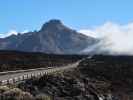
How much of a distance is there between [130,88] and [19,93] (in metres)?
57.8

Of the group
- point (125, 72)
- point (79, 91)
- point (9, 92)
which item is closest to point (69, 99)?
point (79, 91)

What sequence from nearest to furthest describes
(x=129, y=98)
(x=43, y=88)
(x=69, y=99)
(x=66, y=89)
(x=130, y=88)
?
(x=69, y=99) → (x=43, y=88) → (x=66, y=89) → (x=129, y=98) → (x=130, y=88)

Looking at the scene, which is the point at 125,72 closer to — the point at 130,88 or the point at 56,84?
the point at 130,88

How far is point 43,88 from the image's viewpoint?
49.9m

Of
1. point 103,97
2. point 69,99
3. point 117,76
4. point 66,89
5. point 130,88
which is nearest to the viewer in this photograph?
point 69,99

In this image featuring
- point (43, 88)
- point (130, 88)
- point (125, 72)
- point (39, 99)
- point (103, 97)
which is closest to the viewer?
point (39, 99)

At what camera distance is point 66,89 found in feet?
176

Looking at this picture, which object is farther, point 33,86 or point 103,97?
point 103,97

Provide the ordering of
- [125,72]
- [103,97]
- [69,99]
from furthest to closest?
[125,72] → [103,97] → [69,99]

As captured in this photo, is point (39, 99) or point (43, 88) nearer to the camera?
point (39, 99)

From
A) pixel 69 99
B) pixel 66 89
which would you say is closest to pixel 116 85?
pixel 66 89

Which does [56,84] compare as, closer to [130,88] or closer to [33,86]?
[33,86]

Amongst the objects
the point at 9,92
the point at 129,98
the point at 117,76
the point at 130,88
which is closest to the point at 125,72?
the point at 117,76

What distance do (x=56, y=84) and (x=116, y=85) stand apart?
2803 centimetres
